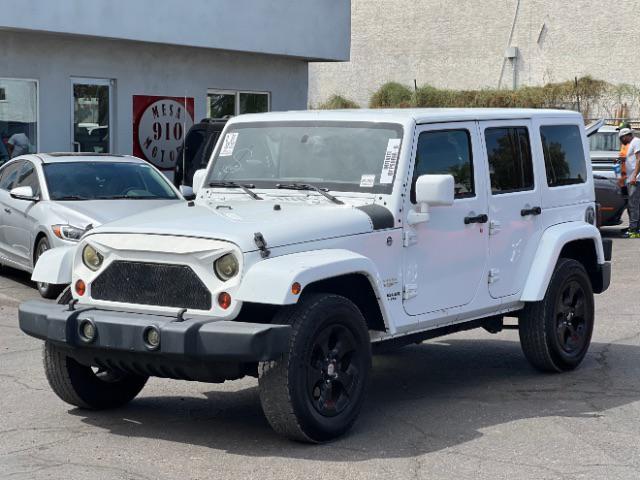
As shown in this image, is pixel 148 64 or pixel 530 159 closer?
pixel 530 159

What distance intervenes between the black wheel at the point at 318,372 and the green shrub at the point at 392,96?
4649 centimetres

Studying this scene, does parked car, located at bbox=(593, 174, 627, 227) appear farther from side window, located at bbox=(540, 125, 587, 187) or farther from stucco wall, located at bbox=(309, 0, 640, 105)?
stucco wall, located at bbox=(309, 0, 640, 105)

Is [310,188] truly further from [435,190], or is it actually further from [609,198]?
[609,198]

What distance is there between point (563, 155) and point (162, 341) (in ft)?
13.4

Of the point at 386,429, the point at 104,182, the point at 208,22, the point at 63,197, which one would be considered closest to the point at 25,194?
the point at 63,197

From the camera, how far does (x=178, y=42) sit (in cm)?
2028

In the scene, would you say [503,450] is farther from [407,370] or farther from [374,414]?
[407,370]

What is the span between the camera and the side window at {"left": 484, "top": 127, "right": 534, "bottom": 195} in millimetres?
8219

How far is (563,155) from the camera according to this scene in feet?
29.6

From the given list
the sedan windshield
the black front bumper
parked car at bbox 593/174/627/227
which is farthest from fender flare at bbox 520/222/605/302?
parked car at bbox 593/174/627/227

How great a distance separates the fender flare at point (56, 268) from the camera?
708 centimetres

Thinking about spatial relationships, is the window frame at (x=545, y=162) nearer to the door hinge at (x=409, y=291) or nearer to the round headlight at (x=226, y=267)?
the door hinge at (x=409, y=291)

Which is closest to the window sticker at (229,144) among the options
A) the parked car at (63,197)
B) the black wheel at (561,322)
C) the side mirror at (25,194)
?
the black wheel at (561,322)

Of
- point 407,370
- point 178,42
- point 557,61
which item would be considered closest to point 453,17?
point 557,61
